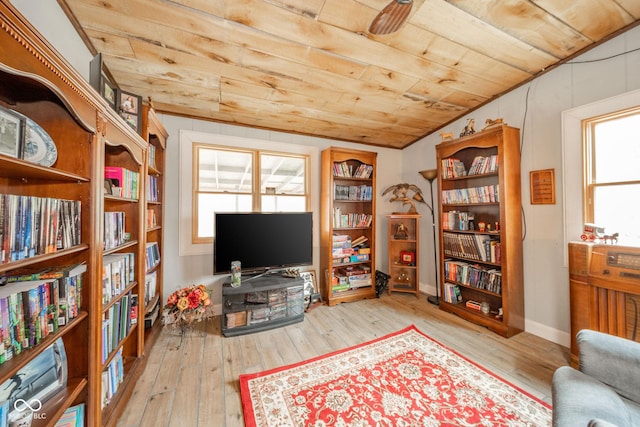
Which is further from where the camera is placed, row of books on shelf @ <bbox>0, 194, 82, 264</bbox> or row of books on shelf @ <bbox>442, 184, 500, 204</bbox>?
row of books on shelf @ <bbox>442, 184, 500, 204</bbox>

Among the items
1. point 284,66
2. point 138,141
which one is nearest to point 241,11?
point 284,66

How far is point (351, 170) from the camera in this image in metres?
3.36

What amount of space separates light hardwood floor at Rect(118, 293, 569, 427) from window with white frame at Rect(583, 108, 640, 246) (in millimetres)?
1198

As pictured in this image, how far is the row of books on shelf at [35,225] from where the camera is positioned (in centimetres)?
76

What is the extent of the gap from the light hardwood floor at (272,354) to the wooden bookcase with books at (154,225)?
0.75 feet

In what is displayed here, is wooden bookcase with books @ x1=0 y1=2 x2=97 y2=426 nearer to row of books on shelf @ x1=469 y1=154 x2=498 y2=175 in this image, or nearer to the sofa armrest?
the sofa armrest

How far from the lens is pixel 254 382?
167cm

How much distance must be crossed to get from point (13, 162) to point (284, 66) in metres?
1.83

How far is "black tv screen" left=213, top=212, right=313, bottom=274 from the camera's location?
2455 mm

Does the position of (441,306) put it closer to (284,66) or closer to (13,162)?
(284,66)

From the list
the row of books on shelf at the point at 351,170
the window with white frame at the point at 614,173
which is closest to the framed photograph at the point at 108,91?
the row of books on shelf at the point at 351,170

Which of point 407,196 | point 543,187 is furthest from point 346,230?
point 543,187

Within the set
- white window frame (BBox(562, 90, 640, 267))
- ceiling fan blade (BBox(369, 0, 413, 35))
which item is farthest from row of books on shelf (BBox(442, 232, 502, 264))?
ceiling fan blade (BBox(369, 0, 413, 35))

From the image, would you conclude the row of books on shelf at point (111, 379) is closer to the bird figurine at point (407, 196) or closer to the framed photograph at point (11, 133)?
the framed photograph at point (11, 133)
